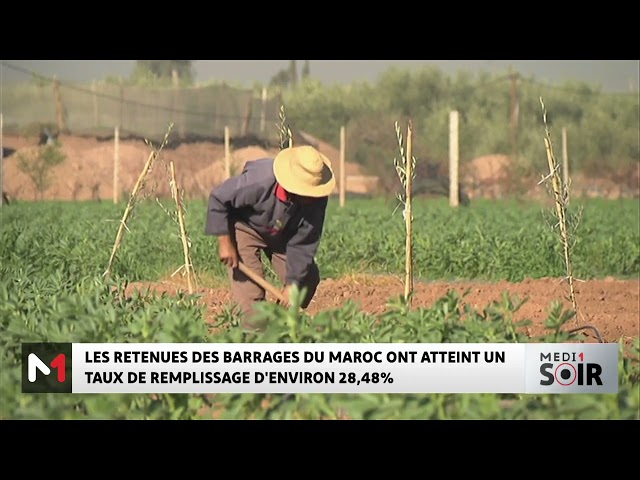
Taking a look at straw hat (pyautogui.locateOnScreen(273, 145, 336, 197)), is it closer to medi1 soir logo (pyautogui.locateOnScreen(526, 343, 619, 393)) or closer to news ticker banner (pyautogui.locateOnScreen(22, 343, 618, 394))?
news ticker banner (pyautogui.locateOnScreen(22, 343, 618, 394))

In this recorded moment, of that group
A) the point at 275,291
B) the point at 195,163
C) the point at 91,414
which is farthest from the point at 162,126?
the point at 91,414

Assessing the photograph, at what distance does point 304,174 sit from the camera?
6023mm

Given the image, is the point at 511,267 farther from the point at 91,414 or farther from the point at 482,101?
the point at 482,101

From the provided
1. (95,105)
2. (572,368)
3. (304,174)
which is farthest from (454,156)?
(95,105)

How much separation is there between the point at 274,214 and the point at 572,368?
2343 mm

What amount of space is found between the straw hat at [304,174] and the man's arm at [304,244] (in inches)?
13.3

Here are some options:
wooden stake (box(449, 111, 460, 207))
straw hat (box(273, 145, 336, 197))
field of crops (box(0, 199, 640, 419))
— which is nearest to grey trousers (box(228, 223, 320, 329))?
field of crops (box(0, 199, 640, 419))

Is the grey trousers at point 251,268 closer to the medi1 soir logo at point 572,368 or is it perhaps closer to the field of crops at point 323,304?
the field of crops at point 323,304

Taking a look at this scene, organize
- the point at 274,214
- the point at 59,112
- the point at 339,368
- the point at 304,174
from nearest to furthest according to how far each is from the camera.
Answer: the point at 339,368 → the point at 304,174 → the point at 274,214 → the point at 59,112

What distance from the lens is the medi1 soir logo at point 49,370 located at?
4625 millimetres

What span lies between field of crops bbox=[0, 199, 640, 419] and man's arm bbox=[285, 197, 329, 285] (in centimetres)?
44

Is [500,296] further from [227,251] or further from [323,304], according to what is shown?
[227,251]

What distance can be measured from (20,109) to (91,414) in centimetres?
2441

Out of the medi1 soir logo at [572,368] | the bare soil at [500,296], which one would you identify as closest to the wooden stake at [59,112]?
the bare soil at [500,296]
